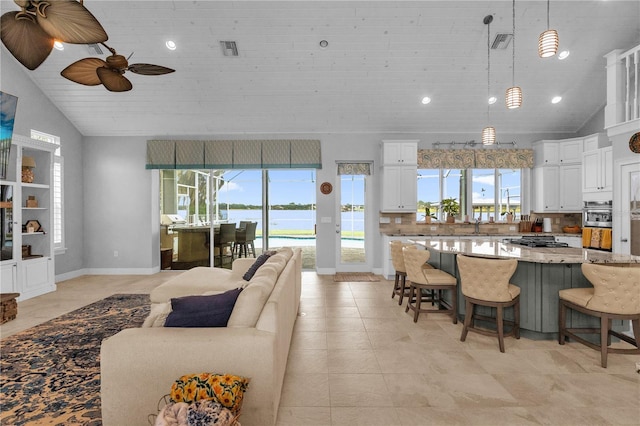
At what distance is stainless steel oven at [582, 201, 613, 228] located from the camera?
5.15 meters

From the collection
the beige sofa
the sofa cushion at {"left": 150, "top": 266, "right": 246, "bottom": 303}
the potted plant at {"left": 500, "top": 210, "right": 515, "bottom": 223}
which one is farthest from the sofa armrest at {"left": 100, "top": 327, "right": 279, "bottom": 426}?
the potted plant at {"left": 500, "top": 210, "right": 515, "bottom": 223}

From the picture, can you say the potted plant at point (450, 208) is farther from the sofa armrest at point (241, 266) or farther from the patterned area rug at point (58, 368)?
the patterned area rug at point (58, 368)

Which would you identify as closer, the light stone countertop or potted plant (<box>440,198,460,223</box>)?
the light stone countertop

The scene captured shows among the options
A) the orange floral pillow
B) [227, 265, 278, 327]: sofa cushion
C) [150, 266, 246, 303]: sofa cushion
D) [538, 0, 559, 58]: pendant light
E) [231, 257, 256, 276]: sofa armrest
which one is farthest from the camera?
[231, 257, 256, 276]: sofa armrest

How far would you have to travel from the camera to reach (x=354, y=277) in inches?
253

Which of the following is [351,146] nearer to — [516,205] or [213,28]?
[213,28]

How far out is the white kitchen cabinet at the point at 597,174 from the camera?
528cm

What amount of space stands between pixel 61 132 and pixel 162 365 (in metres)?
6.56

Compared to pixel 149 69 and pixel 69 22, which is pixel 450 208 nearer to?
pixel 149 69

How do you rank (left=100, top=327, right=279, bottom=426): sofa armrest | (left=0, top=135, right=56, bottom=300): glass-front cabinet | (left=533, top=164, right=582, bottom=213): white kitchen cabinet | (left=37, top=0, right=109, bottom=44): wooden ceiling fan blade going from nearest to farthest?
1. (left=100, top=327, right=279, bottom=426): sofa armrest
2. (left=37, top=0, right=109, bottom=44): wooden ceiling fan blade
3. (left=0, top=135, right=56, bottom=300): glass-front cabinet
4. (left=533, top=164, right=582, bottom=213): white kitchen cabinet

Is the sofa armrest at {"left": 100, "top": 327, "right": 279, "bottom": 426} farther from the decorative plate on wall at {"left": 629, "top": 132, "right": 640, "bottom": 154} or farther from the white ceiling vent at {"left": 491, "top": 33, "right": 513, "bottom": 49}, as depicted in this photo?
the decorative plate on wall at {"left": 629, "top": 132, "right": 640, "bottom": 154}

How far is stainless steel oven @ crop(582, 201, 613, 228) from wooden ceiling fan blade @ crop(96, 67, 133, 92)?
7.08 metres

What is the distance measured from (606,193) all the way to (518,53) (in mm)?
2717

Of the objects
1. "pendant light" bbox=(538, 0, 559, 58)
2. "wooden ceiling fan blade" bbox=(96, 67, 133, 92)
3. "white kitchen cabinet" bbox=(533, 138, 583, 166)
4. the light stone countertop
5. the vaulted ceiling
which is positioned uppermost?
the vaulted ceiling
